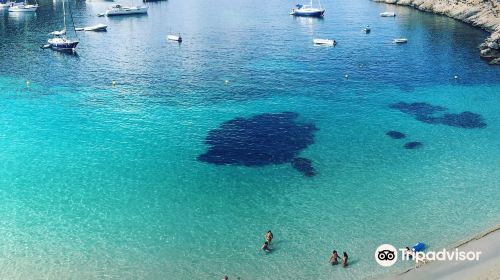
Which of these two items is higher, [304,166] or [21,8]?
[21,8]

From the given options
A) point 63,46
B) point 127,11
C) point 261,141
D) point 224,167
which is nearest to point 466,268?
point 224,167

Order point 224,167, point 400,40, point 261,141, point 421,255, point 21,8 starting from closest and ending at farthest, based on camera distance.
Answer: point 421,255 < point 224,167 < point 261,141 < point 400,40 < point 21,8

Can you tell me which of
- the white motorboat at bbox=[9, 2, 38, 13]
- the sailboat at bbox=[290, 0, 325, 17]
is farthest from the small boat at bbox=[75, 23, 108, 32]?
the sailboat at bbox=[290, 0, 325, 17]

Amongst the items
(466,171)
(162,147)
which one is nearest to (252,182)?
(162,147)

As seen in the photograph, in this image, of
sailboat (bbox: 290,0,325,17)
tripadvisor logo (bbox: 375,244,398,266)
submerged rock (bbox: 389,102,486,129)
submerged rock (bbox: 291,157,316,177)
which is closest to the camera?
tripadvisor logo (bbox: 375,244,398,266)

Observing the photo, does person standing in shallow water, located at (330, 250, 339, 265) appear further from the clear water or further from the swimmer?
the swimmer

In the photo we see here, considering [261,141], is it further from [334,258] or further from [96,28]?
[96,28]
